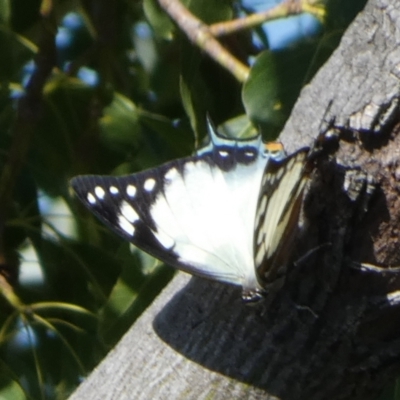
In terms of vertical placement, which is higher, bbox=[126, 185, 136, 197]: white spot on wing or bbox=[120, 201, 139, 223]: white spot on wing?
bbox=[126, 185, 136, 197]: white spot on wing

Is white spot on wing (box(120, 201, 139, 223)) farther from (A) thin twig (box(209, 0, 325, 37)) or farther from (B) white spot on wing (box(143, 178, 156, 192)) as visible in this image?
(A) thin twig (box(209, 0, 325, 37))

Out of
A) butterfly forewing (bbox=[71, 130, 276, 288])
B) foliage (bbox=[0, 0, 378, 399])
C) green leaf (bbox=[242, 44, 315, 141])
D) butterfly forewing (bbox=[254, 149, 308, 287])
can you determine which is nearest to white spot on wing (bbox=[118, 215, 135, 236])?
butterfly forewing (bbox=[71, 130, 276, 288])

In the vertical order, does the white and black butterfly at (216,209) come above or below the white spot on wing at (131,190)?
below

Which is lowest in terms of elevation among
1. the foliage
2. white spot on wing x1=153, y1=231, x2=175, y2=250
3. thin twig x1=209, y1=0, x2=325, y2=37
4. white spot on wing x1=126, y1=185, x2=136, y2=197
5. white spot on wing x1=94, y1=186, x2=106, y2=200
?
the foliage

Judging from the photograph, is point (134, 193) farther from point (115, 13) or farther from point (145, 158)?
point (115, 13)

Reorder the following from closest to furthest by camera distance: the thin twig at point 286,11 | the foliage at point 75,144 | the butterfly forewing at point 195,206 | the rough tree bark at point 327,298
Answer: the rough tree bark at point 327,298 → the butterfly forewing at point 195,206 → the thin twig at point 286,11 → the foliage at point 75,144

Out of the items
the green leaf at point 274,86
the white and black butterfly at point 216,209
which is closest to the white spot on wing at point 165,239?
the white and black butterfly at point 216,209

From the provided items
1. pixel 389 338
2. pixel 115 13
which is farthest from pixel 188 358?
pixel 115 13

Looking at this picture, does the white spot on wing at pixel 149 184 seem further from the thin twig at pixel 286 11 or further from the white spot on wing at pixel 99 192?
the thin twig at pixel 286 11

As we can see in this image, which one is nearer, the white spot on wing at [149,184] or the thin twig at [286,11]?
the white spot on wing at [149,184]
